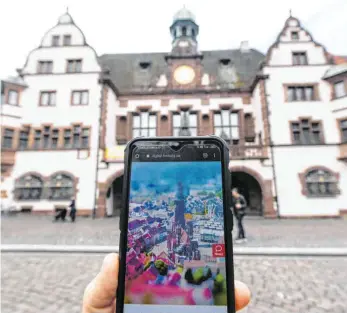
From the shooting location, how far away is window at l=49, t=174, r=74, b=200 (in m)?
17.7

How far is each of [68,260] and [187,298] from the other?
238 inches

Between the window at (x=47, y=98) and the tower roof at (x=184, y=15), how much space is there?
15.3 metres

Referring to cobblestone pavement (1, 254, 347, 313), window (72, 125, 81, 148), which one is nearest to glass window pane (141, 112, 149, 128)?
window (72, 125, 81, 148)

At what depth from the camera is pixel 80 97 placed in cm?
1927

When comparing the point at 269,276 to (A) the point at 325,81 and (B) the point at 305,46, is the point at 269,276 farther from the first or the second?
(B) the point at 305,46

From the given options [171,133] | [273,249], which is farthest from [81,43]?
[273,249]

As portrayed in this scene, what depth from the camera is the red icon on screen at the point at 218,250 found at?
1.66m

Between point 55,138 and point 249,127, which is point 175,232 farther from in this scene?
point 249,127

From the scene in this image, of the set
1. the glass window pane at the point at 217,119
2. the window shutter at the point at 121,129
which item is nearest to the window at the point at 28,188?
the window shutter at the point at 121,129

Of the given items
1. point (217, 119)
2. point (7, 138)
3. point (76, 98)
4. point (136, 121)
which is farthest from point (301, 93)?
point (7, 138)

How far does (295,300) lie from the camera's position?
3941 mm

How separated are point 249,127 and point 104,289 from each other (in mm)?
20143

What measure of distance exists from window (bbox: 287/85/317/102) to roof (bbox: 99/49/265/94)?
11.9 feet

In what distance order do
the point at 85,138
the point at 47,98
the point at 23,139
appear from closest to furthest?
the point at 85,138, the point at 23,139, the point at 47,98
